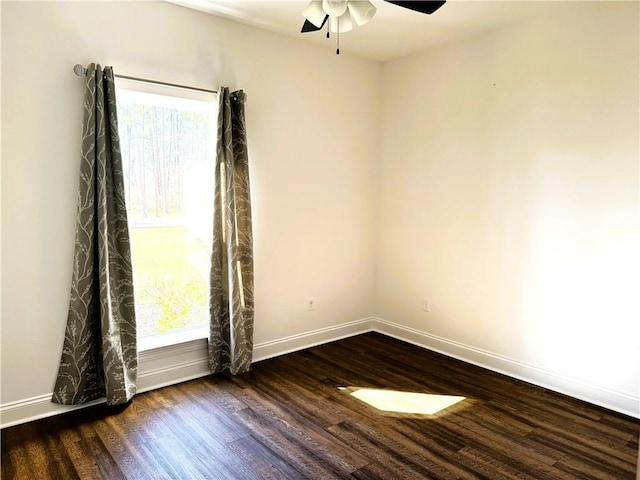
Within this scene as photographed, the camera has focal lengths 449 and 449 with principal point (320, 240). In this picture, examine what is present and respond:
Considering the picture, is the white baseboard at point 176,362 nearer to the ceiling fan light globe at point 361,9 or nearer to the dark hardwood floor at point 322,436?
the dark hardwood floor at point 322,436

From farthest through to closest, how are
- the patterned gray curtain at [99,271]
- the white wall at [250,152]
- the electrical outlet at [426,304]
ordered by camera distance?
the electrical outlet at [426,304]
the patterned gray curtain at [99,271]
the white wall at [250,152]

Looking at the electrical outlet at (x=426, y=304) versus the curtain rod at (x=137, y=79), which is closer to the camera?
the curtain rod at (x=137, y=79)

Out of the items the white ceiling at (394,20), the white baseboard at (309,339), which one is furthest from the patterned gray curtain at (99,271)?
the white baseboard at (309,339)

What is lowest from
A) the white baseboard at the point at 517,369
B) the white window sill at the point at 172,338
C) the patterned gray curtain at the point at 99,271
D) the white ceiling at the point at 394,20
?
the white baseboard at the point at 517,369

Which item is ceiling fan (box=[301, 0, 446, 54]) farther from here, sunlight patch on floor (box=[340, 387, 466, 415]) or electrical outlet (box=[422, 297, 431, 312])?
electrical outlet (box=[422, 297, 431, 312])

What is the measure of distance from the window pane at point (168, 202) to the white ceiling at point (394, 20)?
0.72 metres

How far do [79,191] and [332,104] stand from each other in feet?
7.64

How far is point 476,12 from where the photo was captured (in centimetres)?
326

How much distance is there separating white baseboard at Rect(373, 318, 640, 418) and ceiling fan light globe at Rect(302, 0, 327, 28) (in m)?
2.89

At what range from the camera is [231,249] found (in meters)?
3.39

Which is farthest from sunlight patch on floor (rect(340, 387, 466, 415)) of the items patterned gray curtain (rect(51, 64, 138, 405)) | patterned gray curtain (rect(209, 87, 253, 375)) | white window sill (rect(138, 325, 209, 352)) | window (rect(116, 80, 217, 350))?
patterned gray curtain (rect(51, 64, 138, 405))

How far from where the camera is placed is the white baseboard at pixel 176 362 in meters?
2.75

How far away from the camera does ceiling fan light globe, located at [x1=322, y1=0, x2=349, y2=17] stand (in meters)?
2.17

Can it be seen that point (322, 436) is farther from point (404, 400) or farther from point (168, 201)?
point (168, 201)
